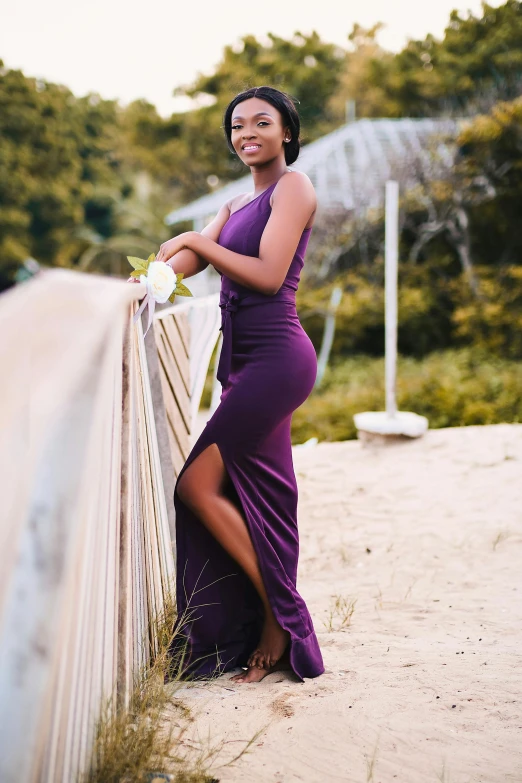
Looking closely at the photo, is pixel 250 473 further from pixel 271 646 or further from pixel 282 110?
pixel 282 110

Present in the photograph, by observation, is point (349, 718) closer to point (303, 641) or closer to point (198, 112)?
point (303, 641)

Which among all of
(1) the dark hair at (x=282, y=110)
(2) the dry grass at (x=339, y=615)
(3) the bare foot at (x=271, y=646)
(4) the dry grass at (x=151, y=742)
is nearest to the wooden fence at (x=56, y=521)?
(4) the dry grass at (x=151, y=742)

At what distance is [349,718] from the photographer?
7.54ft

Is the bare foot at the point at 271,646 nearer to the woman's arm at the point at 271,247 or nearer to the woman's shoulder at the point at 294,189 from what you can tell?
the woman's arm at the point at 271,247

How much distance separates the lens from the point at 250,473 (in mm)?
2615

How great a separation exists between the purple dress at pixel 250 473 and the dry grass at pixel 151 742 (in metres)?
0.26

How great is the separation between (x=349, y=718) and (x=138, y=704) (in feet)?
2.01

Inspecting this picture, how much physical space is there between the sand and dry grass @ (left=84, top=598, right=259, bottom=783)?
53 millimetres

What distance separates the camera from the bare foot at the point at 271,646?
264 centimetres

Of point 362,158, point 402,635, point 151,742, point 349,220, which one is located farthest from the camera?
point 362,158

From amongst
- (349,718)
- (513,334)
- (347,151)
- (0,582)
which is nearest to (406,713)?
(349,718)

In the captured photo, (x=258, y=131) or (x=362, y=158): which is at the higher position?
(x=362, y=158)

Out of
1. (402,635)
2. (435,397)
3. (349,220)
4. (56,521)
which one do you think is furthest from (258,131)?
(349,220)

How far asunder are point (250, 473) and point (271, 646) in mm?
588
